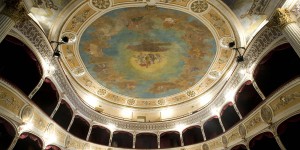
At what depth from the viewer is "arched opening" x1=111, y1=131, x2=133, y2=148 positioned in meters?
16.7

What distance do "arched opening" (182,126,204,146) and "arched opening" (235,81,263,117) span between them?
407cm

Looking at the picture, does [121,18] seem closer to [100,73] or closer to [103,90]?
[100,73]

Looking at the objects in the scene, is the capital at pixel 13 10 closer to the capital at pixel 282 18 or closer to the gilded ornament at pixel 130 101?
the capital at pixel 282 18

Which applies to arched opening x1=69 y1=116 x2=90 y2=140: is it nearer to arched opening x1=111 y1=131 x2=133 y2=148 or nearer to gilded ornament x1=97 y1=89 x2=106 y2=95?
arched opening x1=111 y1=131 x2=133 y2=148

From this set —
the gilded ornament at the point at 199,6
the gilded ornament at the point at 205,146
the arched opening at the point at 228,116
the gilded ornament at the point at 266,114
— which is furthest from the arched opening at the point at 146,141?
the gilded ornament at the point at 199,6

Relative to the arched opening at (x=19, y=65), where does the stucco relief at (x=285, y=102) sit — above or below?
below

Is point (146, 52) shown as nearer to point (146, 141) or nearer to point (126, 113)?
point (126, 113)

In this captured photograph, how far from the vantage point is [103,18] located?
13039mm

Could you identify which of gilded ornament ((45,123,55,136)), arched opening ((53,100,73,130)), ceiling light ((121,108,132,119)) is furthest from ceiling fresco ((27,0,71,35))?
ceiling light ((121,108,132,119))

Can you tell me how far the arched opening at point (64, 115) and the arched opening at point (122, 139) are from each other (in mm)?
4072

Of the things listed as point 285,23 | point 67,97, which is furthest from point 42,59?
point 285,23

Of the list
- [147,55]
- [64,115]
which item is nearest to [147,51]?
[147,55]

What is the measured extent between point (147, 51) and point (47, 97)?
7055 millimetres

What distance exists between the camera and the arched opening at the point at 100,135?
52.5ft
